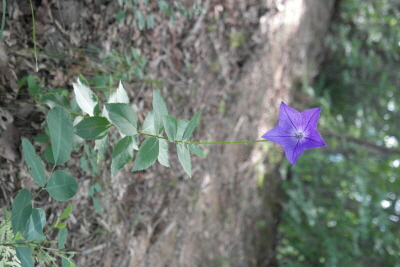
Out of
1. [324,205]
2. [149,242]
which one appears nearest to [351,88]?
[324,205]

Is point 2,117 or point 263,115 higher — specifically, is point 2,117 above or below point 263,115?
above

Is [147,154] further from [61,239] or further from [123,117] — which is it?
[61,239]

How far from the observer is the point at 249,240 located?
3174mm

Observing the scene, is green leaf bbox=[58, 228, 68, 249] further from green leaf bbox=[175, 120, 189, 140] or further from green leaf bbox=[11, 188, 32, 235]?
green leaf bbox=[175, 120, 189, 140]

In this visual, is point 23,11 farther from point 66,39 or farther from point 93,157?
point 93,157

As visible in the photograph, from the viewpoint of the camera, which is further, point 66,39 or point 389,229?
point 389,229

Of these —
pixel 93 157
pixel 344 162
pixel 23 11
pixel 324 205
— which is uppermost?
pixel 23 11

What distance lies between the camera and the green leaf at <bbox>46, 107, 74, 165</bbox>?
805 millimetres

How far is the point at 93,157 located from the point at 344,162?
122 inches

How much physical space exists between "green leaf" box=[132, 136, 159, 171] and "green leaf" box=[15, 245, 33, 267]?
32cm

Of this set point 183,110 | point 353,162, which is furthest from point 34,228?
point 353,162

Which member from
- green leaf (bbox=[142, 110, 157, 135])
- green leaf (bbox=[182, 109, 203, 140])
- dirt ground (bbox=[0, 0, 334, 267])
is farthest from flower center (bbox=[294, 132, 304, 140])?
dirt ground (bbox=[0, 0, 334, 267])

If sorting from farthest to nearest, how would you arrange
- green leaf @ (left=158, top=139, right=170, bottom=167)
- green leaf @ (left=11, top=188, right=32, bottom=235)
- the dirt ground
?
the dirt ground
green leaf @ (left=158, top=139, right=170, bottom=167)
green leaf @ (left=11, top=188, right=32, bottom=235)

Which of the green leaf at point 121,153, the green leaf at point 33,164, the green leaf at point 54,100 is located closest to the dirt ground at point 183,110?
the green leaf at point 54,100
